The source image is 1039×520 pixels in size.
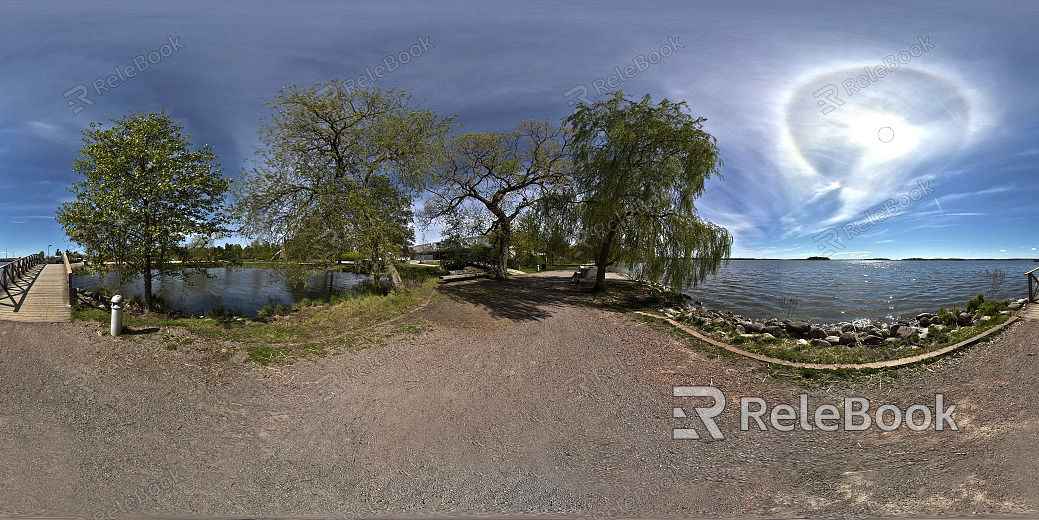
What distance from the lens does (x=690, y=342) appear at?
8.63 m

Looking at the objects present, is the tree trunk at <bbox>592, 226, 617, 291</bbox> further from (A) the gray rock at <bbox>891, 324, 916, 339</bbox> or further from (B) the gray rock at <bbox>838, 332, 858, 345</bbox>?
(A) the gray rock at <bbox>891, 324, 916, 339</bbox>

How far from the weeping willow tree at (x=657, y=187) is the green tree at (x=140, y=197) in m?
13.2

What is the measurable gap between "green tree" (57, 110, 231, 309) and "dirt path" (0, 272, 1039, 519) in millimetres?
4994

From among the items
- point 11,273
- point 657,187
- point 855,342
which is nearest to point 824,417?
point 855,342

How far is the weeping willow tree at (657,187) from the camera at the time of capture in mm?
13523

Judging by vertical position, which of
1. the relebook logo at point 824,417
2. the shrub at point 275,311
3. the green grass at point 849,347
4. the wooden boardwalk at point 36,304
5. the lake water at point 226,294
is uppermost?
the green grass at point 849,347

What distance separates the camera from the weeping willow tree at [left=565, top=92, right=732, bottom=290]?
44.4 ft

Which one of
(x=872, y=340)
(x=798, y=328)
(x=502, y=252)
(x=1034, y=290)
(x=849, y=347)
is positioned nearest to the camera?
(x=849, y=347)

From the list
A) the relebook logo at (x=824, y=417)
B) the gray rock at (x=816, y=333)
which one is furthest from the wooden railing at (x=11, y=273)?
the gray rock at (x=816, y=333)

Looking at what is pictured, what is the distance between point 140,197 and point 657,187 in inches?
655

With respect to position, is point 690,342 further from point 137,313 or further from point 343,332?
point 137,313

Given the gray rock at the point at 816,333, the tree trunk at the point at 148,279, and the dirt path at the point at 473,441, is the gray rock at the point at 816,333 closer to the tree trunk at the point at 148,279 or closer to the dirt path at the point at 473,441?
the dirt path at the point at 473,441

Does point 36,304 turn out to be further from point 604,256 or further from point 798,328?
point 798,328

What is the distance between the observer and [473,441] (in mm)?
4523
